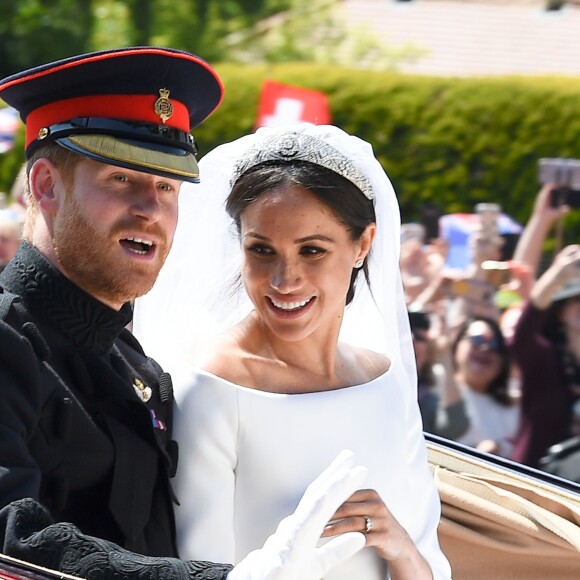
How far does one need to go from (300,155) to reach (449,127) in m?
9.67

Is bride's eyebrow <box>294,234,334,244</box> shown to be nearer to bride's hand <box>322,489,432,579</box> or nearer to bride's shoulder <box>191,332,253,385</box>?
bride's shoulder <box>191,332,253,385</box>

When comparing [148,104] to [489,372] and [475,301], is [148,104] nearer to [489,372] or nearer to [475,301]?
[489,372]

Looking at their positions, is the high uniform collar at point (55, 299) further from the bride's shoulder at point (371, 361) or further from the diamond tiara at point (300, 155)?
the bride's shoulder at point (371, 361)

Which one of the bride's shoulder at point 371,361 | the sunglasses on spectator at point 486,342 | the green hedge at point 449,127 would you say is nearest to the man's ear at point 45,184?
the bride's shoulder at point 371,361

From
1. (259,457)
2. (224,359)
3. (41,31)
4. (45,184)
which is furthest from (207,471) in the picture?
(41,31)

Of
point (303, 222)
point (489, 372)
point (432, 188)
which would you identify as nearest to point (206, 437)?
point (303, 222)

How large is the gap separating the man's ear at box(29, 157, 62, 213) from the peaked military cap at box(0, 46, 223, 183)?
1.9 inches

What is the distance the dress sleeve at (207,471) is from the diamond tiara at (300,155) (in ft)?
1.46

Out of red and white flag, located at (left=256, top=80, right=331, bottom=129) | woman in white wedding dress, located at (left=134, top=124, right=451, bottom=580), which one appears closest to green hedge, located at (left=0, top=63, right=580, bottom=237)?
red and white flag, located at (left=256, top=80, right=331, bottom=129)

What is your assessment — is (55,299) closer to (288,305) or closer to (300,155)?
(288,305)

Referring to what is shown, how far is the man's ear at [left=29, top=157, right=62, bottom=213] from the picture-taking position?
224cm

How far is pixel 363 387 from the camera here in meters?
2.62

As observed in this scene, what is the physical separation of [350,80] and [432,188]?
1.42 meters

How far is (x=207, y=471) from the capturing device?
2.39 m
